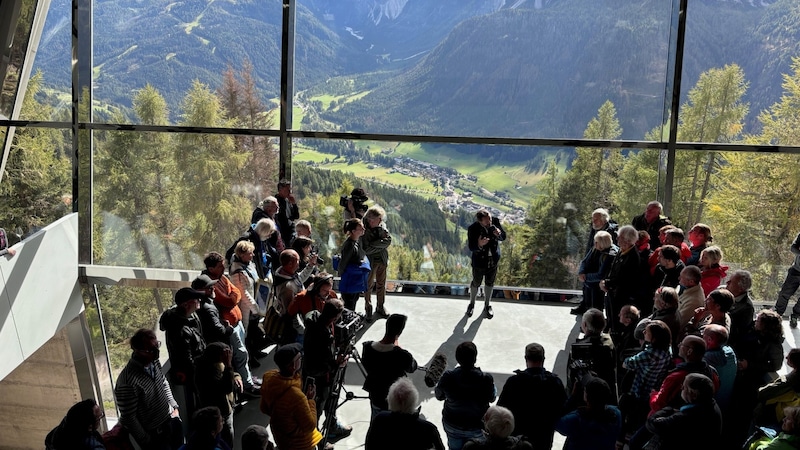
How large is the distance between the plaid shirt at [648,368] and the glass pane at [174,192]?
202 inches

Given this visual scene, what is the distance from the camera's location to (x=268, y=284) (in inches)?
222

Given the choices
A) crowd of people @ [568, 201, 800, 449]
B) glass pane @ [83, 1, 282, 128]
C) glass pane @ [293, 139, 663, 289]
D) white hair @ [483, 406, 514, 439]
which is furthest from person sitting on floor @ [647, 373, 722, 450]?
glass pane @ [83, 1, 282, 128]

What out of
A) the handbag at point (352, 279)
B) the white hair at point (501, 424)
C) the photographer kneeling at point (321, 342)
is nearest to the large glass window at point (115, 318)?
the handbag at point (352, 279)

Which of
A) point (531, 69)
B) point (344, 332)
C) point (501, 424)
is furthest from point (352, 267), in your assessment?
point (531, 69)

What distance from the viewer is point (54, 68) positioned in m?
8.84

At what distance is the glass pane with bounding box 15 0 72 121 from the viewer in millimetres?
8422

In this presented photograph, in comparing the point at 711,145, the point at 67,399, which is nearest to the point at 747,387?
the point at 711,145

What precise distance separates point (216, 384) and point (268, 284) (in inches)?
71.5

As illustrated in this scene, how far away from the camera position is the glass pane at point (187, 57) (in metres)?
8.60

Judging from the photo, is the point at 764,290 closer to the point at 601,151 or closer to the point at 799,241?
the point at 799,241

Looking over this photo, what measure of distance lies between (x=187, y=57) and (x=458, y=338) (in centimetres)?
946

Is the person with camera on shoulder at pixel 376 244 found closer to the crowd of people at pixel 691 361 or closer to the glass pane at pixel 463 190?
the glass pane at pixel 463 190

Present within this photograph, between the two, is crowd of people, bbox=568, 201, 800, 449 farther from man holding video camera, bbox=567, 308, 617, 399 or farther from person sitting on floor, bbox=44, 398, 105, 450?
person sitting on floor, bbox=44, 398, 105, 450

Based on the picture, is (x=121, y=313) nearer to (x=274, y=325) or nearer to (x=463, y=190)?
(x=463, y=190)
